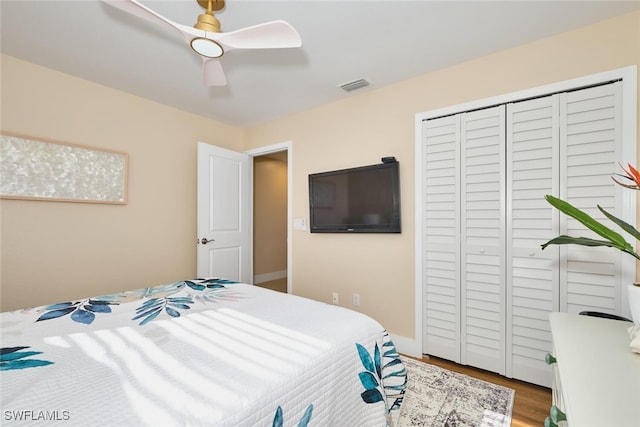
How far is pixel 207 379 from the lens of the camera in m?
0.84

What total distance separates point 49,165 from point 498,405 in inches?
149

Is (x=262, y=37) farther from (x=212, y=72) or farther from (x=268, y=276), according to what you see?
(x=268, y=276)

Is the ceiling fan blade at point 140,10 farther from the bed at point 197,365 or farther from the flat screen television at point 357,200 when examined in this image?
the flat screen television at point 357,200

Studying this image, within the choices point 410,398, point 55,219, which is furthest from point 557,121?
point 55,219

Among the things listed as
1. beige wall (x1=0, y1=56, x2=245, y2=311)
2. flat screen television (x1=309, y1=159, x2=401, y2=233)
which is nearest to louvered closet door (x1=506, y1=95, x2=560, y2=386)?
flat screen television (x1=309, y1=159, x2=401, y2=233)

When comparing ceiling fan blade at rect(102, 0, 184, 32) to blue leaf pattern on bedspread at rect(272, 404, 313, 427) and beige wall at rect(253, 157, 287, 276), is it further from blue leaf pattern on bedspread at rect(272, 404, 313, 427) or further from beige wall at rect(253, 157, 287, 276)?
beige wall at rect(253, 157, 287, 276)

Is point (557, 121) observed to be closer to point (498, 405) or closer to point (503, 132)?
point (503, 132)

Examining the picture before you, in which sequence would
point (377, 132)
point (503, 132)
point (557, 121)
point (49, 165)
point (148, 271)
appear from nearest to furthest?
point (557, 121)
point (503, 132)
point (49, 165)
point (377, 132)
point (148, 271)

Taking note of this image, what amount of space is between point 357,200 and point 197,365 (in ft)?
6.93

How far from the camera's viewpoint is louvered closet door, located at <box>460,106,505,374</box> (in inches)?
84.0

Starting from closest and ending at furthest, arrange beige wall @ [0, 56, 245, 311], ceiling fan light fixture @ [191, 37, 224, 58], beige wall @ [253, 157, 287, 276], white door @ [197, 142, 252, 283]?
1. ceiling fan light fixture @ [191, 37, 224, 58]
2. beige wall @ [0, 56, 245, 311]
3. white door @ [197, 142, 252, 283]
4. beige wall @ [253, 157, 287, 276]

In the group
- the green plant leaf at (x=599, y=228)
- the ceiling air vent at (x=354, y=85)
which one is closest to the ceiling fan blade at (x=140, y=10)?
the ceiling air vent at (x=354, y=85)

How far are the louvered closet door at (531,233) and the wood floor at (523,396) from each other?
6 cm

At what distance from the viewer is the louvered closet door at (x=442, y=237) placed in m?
2.32
